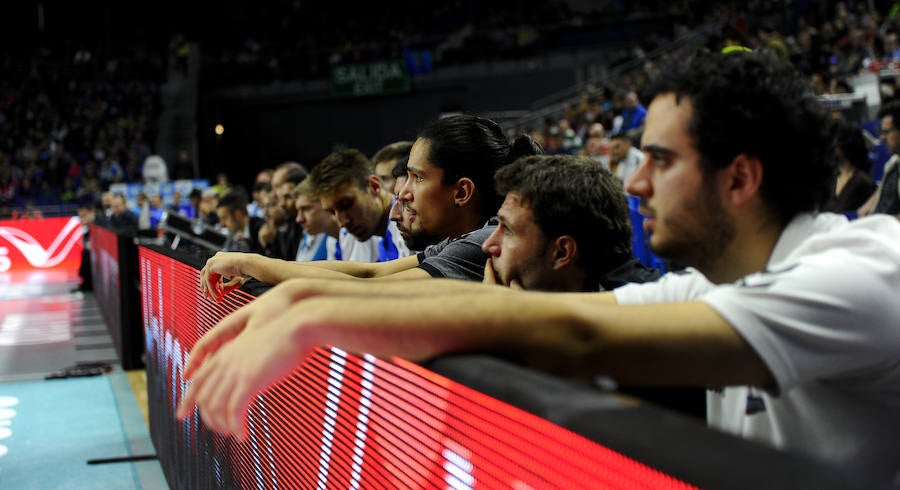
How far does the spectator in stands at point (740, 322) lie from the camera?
1.17 metres

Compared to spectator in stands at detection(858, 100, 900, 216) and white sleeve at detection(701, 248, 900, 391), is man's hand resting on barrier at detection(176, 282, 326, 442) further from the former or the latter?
spectator in stands at detection(858, 100, 900, 216)

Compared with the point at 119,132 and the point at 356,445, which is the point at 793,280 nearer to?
the point at 356,445

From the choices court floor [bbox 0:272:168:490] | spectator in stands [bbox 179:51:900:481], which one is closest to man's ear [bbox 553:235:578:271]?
spectator in stands [bbox 179:51:900:481]

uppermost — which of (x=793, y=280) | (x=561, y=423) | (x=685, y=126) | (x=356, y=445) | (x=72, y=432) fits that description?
(x=685, y=126)

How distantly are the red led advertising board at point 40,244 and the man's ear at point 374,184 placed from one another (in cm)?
1569

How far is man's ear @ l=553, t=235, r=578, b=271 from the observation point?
2.31 m

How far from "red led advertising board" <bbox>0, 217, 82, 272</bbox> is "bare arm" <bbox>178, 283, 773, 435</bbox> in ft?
61.8

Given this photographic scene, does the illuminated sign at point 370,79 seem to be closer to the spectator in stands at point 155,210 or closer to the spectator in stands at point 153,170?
the spectator in stands at point 153,170

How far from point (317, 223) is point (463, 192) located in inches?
94.7

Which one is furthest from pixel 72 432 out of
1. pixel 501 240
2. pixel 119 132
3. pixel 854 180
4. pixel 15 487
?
pixel 119 132

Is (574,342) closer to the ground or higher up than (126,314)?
higher up

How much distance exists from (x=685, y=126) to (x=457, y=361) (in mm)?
609

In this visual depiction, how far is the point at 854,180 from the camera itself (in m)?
6.69

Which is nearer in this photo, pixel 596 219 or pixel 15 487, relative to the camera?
pixel 596 219
